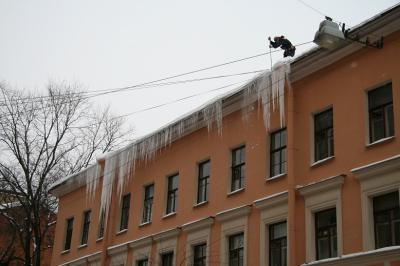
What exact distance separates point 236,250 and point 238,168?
2490 mm

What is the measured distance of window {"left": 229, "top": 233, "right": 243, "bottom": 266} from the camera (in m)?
18.1

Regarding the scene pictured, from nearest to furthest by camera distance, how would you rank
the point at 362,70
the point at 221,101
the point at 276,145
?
the point at 362,70
the point at 276,145
the point at 221,101

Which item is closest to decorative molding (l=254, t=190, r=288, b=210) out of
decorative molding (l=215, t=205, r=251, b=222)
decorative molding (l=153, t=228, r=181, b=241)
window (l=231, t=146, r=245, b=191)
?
decorative molding (l=215, t=205, r=251, b=222)

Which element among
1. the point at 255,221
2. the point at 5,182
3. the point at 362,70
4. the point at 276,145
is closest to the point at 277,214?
the point at 255,221

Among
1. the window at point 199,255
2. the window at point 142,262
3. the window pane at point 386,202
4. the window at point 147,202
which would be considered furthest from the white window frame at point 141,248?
the window pane at point 386,202

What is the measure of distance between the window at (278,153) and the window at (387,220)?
3611 mm

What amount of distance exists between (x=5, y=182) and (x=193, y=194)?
1528 cm

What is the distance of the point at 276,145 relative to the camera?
18.0 metres

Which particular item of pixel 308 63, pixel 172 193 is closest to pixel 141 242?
pixel 172 193

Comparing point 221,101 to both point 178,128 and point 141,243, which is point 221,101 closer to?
point 178,128

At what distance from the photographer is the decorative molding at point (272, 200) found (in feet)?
54.2

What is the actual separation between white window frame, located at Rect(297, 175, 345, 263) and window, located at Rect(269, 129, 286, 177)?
156 cm

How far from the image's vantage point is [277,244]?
665 inches

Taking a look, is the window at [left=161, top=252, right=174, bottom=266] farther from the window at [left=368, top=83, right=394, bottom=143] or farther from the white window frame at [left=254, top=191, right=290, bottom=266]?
the window at [left=368, top=83, right=394, bottom=143]
